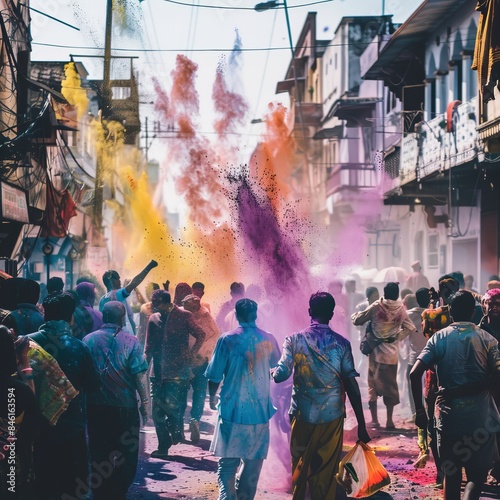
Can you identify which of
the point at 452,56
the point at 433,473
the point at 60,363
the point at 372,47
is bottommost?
the point at 433,473

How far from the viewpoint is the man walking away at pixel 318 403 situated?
6.71 meters

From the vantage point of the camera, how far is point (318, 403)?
6.71m

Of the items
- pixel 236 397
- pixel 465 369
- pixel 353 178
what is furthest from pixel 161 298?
pixel 353 178

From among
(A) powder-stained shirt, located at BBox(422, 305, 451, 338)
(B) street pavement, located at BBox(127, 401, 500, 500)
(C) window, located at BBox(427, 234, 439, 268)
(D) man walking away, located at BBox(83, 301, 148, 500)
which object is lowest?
(B) street pavement, located at BBox(127, 401, 500, 500)

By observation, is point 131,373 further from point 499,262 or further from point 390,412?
point 499,262

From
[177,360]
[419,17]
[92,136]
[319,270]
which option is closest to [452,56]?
[419,17]

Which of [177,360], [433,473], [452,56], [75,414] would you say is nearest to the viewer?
[75,414]

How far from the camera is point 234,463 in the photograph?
7.06 m

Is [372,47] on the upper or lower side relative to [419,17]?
upper

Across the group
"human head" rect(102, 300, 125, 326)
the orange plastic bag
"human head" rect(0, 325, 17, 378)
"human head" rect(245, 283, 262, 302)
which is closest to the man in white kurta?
the orange plastic bag

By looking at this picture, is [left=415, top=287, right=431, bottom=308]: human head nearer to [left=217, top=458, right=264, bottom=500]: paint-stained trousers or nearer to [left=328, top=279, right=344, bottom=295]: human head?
[left=328, top=279, right=344, bottom=295]: human head

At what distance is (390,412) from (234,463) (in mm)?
5316

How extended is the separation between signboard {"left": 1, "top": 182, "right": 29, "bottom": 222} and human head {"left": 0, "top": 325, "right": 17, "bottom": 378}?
10588 mm

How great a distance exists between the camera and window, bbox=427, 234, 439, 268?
2614cm
